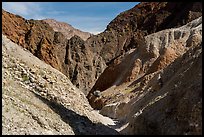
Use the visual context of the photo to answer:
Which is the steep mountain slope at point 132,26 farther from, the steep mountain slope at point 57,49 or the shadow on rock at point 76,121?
the shadow on rock at point 76,121

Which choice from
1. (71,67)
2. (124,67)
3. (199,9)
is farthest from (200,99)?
(71,67)

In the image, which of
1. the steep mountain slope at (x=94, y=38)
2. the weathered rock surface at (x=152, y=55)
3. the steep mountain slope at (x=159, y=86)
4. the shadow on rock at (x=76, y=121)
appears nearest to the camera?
the steep mountain slope at (x=159, y=86)

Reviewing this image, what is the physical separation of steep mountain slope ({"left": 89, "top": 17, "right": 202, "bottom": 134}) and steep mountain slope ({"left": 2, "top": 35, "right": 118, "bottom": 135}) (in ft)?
9.21

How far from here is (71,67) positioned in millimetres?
96688

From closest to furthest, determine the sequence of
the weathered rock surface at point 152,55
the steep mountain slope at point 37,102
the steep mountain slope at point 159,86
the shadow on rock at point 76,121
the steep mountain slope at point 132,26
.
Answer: the steep mountain slope at point 159,86 → the steep mountain slope at point 37,102 → the shadow on rock at point 76,121 → the weathered rock surface at point 152,55 → the steep mountain slope at point 132,26

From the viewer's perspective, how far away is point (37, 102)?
18.4m

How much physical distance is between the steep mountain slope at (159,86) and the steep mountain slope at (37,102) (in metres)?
2.81

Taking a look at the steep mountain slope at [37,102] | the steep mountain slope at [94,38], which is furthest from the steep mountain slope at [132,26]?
the steep mountain slope at [37,102]

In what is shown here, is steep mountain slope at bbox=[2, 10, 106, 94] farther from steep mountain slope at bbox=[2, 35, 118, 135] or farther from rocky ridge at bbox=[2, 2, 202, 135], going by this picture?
steep mountain slope at bbox=[2, 35, 118, 135]

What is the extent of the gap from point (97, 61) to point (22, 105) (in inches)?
3416

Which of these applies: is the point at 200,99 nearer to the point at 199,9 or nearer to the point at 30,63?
the point at 30,63

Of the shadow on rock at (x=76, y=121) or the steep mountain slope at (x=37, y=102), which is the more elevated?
the steep mountain slope at (x=37, y=102)

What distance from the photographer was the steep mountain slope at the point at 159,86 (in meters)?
14.4

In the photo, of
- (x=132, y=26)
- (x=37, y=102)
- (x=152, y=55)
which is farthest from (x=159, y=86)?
(x=132, y=26)
